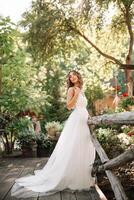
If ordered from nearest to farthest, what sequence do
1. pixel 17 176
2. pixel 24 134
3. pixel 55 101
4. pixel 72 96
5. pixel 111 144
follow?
pixel 72 96, pixel 17 176, pixel 111 144, pixel 24 134, pixel 55 101

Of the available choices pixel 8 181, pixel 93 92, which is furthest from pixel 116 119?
pixel 93 92

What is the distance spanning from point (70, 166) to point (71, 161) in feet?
0.30

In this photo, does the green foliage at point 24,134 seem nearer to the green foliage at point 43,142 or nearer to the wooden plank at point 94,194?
the green foliage at point 43,142

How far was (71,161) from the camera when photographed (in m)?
6.24

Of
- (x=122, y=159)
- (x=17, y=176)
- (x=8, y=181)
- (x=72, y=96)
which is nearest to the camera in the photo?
(x=122, y=159)

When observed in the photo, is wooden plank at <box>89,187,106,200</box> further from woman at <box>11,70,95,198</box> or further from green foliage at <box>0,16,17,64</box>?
green foliage at <box>0,16,17,64</box>

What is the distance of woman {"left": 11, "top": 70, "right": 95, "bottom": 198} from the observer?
6.03m

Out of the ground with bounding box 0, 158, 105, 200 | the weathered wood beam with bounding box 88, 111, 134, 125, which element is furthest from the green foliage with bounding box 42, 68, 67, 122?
the weathered wood beam with bounding box 88, 111, 134, 125

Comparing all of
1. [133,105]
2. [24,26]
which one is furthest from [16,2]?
[133,105]

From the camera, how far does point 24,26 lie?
64.6 ft

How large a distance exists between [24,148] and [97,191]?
601cm

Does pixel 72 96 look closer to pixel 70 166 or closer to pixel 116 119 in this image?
pixel 70 166

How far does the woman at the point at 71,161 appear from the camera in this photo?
19.8 feet

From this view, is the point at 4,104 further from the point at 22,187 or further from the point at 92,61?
the point at 92,61
